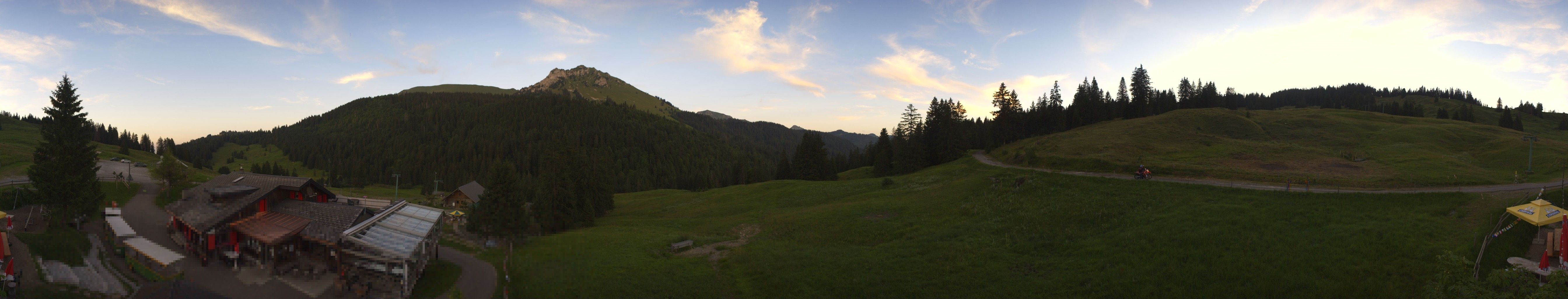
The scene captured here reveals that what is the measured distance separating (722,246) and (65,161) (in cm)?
4032

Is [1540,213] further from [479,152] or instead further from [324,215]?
[479,152]

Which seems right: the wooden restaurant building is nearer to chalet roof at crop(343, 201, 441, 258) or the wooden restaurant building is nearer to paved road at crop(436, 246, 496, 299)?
chalet roof at crop(343, 201, 441, 258)

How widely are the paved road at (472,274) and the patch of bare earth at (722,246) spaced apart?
989cm

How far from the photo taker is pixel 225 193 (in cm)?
3095

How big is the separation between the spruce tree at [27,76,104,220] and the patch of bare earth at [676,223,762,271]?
36.6m

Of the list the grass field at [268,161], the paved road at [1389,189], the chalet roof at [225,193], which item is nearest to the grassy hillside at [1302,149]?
the paved road at [1389,189]

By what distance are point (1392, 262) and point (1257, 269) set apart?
4.25 m

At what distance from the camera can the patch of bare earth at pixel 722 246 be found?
3031 cm

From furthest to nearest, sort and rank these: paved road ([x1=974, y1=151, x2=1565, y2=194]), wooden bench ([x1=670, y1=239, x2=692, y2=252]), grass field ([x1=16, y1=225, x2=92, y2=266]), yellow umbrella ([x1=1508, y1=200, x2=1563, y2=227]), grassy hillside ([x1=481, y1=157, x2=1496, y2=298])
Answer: wooden bench ([x1=670, y1=239, x2=692, y2=252]), paved road ([x1=974, y1=151, x2=1565, y2=194]), grass field ([x1=16, y1=225, x2=92, y2=266]), grassy hillside ([x1=481, y1=157, x2=1496, y2=298]), yellow umbrella ([x1=1508, y1=200, x2=1563, y2=227])

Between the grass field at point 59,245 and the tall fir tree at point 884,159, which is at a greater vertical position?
the tall fir tree at point 884,159

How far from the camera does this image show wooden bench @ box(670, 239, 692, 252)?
32156mm

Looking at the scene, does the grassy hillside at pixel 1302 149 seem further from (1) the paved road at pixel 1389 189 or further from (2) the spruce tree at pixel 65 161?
(2) the spruce tree at pixel 65 161

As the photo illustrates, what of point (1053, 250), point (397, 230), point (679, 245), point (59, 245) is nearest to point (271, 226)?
point (397, 230)

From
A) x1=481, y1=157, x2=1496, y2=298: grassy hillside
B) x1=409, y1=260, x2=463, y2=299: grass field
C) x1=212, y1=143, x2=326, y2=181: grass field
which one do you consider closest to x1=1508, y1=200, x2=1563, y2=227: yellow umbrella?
x1=481, y1=157, x2=1496, y2=298: grassy hillside
